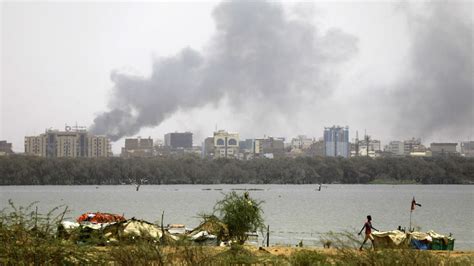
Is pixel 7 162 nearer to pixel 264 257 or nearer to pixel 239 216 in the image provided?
pixel 239 216

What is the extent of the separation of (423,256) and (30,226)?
7076mm

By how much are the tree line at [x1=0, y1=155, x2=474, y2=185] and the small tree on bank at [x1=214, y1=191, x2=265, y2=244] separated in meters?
131

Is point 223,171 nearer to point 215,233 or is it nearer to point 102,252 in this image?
point 215,233

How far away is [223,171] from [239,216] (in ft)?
474

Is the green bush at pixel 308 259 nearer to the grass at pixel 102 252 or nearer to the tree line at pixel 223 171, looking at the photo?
the grass at pixel 102 252

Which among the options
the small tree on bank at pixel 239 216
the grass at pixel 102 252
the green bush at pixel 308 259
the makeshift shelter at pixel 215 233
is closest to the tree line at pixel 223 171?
the makeshift shelter at pixel 215 233

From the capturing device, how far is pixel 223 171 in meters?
172

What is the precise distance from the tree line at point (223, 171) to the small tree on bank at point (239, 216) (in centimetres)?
13087

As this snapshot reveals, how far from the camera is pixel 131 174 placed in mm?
167375

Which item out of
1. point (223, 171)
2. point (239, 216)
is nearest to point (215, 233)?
point (239, 216)

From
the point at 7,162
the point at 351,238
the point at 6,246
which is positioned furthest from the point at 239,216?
the point at 7,162

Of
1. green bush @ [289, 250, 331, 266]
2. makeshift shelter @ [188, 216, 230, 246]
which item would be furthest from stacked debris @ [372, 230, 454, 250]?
green bush @ [289, 250, 331, 266]

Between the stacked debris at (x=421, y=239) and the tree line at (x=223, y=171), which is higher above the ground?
the tree line at (x=223, y=171)

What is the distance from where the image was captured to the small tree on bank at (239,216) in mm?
28167
